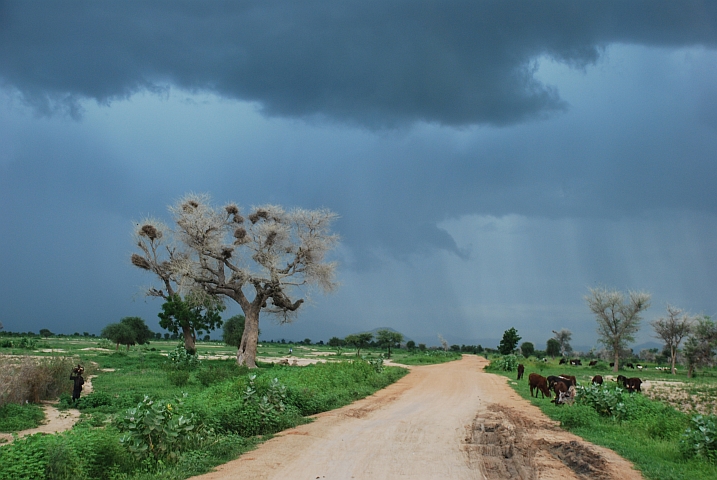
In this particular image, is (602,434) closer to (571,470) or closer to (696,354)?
(571,470)

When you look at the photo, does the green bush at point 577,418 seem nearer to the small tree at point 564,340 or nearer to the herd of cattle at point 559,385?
the herd of cattle at point 559,385

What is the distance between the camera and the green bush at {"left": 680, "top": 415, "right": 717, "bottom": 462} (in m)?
10.0

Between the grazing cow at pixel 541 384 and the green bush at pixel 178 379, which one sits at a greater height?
the grazing cow at pixel 541 384

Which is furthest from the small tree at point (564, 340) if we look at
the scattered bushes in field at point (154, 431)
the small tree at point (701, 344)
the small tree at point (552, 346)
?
the scattered bushes in field at point (154, 431)

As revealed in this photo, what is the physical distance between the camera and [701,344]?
47.2m

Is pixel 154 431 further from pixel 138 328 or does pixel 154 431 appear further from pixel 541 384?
pixel 138 328

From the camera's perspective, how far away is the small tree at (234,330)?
5048 centimetres

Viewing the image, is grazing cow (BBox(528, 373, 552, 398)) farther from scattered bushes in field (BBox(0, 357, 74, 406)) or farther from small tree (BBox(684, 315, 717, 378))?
small tree (BBox(684, 315, 717, 378))

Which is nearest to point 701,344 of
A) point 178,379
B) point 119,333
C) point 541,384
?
point 541,384

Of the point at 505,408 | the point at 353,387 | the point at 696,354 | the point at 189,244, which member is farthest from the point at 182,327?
the point at 696,354

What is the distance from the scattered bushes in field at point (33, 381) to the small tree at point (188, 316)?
1739 centimetres

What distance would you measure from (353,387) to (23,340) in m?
40.7

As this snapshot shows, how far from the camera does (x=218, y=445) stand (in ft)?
33.3

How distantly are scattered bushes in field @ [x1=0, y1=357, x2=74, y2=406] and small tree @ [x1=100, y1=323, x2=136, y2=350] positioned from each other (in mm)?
32729
